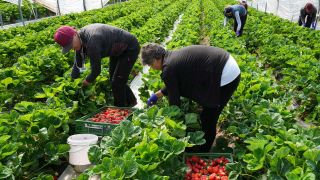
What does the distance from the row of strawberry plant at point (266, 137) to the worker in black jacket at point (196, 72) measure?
0.47 m

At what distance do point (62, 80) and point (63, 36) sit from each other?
162 cm

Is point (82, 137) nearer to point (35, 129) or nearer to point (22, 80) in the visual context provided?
point (35, 129)

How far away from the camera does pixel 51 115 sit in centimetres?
454

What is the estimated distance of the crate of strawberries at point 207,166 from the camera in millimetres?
3404

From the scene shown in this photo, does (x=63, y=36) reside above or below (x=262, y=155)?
above

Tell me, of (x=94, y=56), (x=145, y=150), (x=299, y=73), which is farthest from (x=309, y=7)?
(x=145, y=150)

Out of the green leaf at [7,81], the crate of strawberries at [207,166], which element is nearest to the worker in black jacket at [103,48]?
the green leaf at [7,81]

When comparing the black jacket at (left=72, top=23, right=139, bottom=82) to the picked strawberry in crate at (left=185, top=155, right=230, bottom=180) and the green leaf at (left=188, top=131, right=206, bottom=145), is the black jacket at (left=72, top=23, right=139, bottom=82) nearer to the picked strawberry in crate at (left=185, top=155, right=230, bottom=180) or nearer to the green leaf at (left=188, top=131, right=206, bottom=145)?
the green leaf at (left=188, top=131, right=206, bottom=145)

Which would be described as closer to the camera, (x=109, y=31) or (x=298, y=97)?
(x=109, y=31)

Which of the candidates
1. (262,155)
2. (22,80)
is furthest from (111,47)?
(262,155)

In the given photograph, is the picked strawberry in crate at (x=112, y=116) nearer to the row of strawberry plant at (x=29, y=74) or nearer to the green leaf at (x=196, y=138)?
the green leaf at (x=196, y=138)

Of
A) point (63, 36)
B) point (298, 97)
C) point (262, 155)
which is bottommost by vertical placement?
point (298, 97)

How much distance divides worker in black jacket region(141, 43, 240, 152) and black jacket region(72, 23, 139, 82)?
128cm

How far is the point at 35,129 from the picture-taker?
427cm
